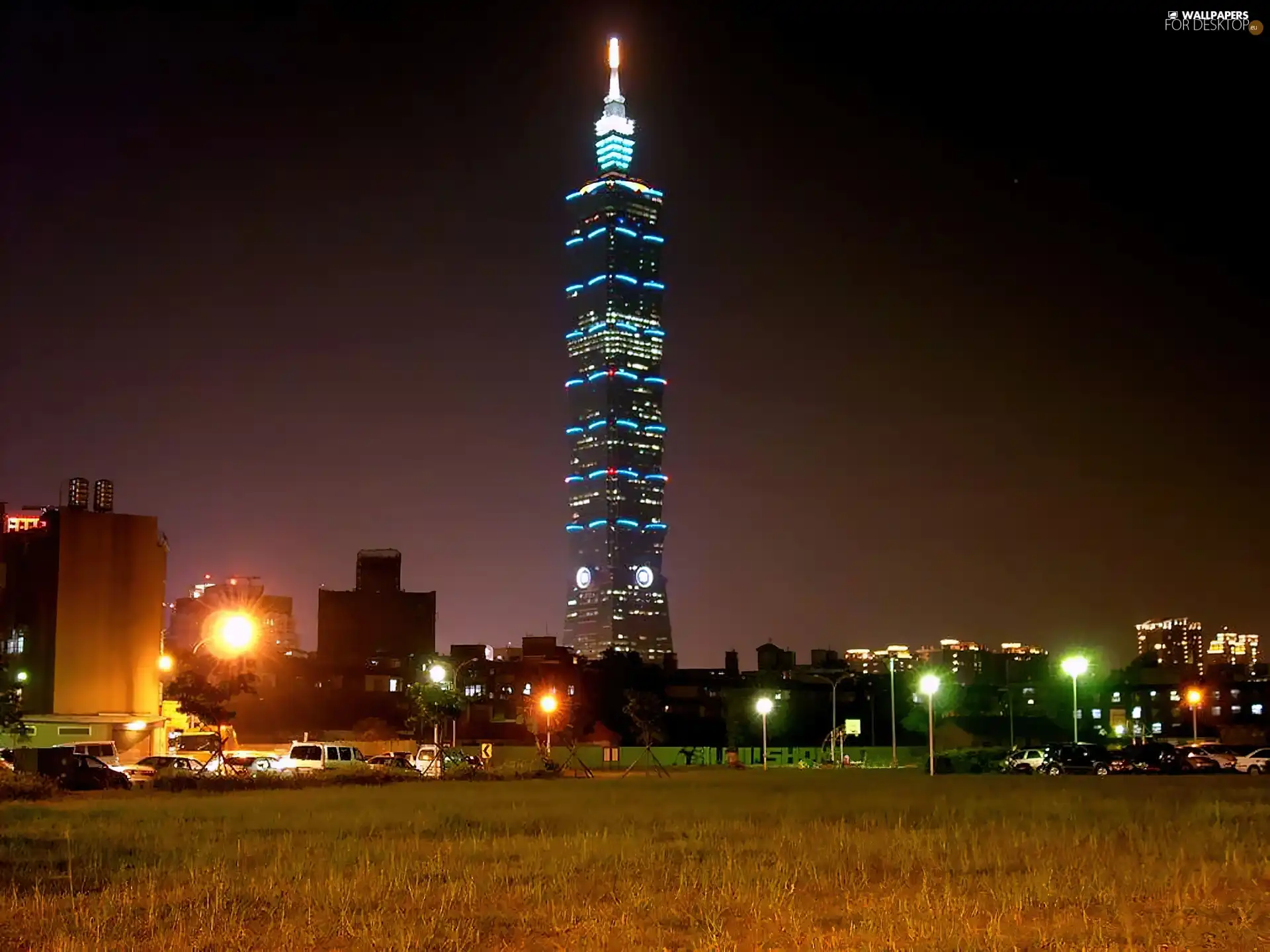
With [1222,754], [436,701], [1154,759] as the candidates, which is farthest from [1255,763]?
[436,701]

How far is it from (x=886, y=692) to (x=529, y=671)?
37.1 metres

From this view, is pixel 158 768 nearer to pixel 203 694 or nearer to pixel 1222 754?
pixel 203 694

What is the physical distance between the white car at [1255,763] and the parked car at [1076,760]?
211 inches

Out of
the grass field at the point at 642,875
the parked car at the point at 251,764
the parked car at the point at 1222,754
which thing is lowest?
the parked car at the point at 1222,754

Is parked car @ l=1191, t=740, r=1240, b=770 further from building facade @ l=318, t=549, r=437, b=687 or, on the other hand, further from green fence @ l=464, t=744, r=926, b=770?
building facade @ l=318, t=549, r=437, b=687

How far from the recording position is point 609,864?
21562 mm

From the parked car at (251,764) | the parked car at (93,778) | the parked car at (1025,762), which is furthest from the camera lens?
the parked car at (1025,762)

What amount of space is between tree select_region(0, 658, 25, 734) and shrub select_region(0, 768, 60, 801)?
34.4ft

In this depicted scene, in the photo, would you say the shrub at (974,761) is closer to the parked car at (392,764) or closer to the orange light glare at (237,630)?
the parked car at (392,764)

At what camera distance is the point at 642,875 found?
20.3m

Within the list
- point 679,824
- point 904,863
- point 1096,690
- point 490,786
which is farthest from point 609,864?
point 1096,690

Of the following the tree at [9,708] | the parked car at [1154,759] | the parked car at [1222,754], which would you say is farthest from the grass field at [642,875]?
the parked car at [1222,754]

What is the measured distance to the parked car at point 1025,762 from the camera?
56.6m

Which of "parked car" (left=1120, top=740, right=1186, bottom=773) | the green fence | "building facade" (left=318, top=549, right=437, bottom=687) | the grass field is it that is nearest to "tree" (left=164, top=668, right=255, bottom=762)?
the green fence
